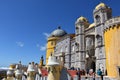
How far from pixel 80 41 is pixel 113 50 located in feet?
64.1

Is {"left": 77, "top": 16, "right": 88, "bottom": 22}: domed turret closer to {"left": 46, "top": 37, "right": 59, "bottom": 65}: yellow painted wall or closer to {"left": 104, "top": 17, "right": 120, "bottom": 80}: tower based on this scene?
{"left": 46, "top": 37, "right": 59, "bottom": 65}: yellow painted wall

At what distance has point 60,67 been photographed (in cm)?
773

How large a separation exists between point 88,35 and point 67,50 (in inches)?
414

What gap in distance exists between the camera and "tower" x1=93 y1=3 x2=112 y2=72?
3234 centimetres

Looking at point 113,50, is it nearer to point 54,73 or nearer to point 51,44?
point 54,73

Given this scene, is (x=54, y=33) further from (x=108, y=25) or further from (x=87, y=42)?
(x=108, y=25)

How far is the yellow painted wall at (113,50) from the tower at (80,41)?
57.0ft

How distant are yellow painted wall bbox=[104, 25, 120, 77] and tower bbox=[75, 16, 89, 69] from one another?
17.4 meters

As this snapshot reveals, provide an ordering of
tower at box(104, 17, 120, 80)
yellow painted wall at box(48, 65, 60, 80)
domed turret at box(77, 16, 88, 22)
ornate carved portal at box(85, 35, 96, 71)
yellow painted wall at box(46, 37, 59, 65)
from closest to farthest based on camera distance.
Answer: yellow painted wall at box(48, 65, 60, 80) < tower at box(104, 17, 120, 80) < ornate carved portal at box(85, 35, 96, 71) < domed turret at box(77, 16, 88, 22) < yellow painted wall at box(46, 37, 59, 65)

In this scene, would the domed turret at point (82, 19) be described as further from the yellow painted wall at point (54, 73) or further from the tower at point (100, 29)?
the yellow painted wall at point (54, 73)

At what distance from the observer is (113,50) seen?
21.5 meters

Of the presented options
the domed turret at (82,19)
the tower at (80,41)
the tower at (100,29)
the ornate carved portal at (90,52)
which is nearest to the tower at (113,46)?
the tower at (100,29)

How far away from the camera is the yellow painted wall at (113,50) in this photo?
68.5ft

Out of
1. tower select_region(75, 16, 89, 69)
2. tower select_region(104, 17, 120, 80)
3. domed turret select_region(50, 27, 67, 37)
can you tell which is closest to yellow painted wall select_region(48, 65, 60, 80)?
tower select_region(104, 17, 120, 80)
